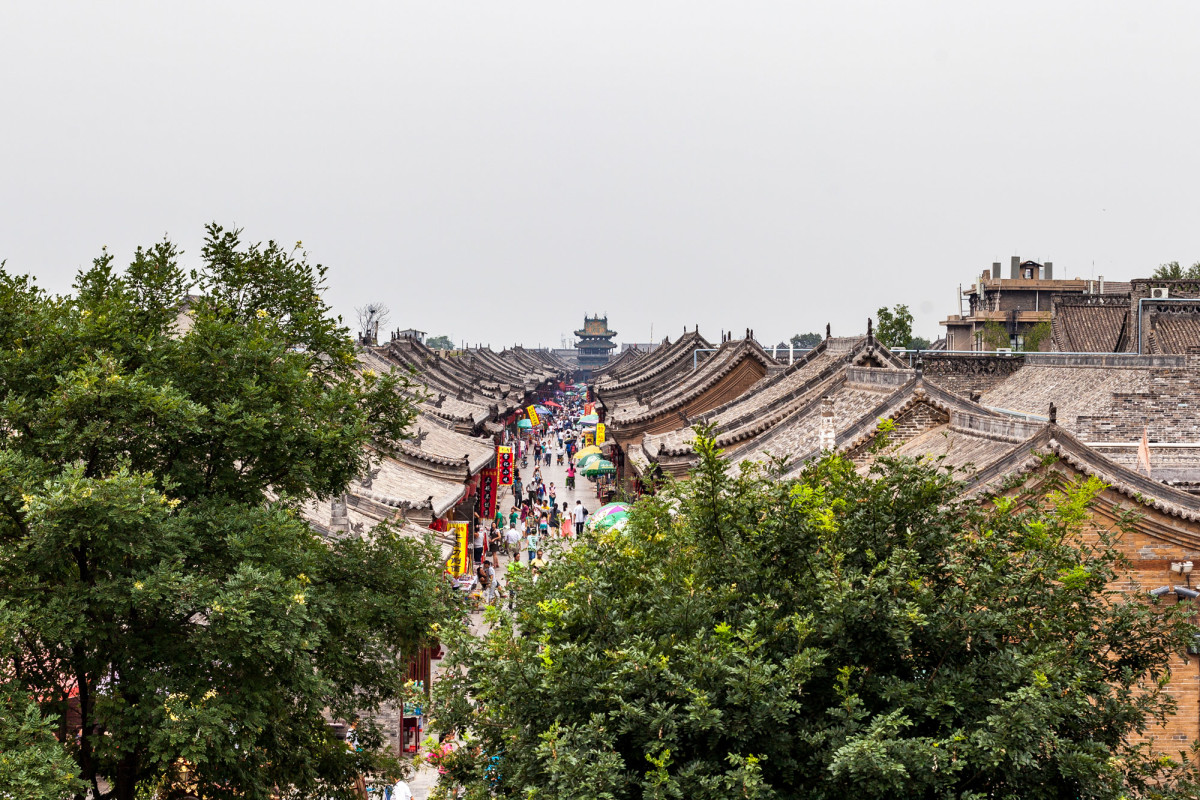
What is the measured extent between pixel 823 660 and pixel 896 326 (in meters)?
56.8

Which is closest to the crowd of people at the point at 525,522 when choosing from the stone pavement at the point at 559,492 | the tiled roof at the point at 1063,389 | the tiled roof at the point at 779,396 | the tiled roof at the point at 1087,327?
the stone pavement at the point at 559,492

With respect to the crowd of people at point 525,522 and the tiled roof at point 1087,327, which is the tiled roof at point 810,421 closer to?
the crowd of people at point 525,522

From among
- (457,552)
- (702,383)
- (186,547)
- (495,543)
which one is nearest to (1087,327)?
→ (702,383)

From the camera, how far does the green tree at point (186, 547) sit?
903cm

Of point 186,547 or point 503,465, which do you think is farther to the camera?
point 503,465

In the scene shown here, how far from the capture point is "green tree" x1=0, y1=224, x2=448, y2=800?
9.03 metres

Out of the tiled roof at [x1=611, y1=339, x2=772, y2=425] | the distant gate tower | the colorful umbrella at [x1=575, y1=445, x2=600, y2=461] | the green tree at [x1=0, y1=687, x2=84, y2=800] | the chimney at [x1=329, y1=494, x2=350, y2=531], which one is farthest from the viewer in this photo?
the distant gate tower

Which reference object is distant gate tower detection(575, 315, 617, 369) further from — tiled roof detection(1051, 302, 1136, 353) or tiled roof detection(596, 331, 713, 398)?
tiled roof detection(1051, 302, 1136, 353)

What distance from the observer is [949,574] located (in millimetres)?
9273

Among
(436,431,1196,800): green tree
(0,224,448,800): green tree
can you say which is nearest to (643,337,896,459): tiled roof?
(0,224,448,800): green tree

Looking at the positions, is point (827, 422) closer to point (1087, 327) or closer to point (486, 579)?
point (486, 579)

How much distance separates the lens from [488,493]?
39.4m

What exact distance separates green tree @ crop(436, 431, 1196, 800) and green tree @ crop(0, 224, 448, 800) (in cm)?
181

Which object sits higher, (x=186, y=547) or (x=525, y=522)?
(x=525, y=522)
